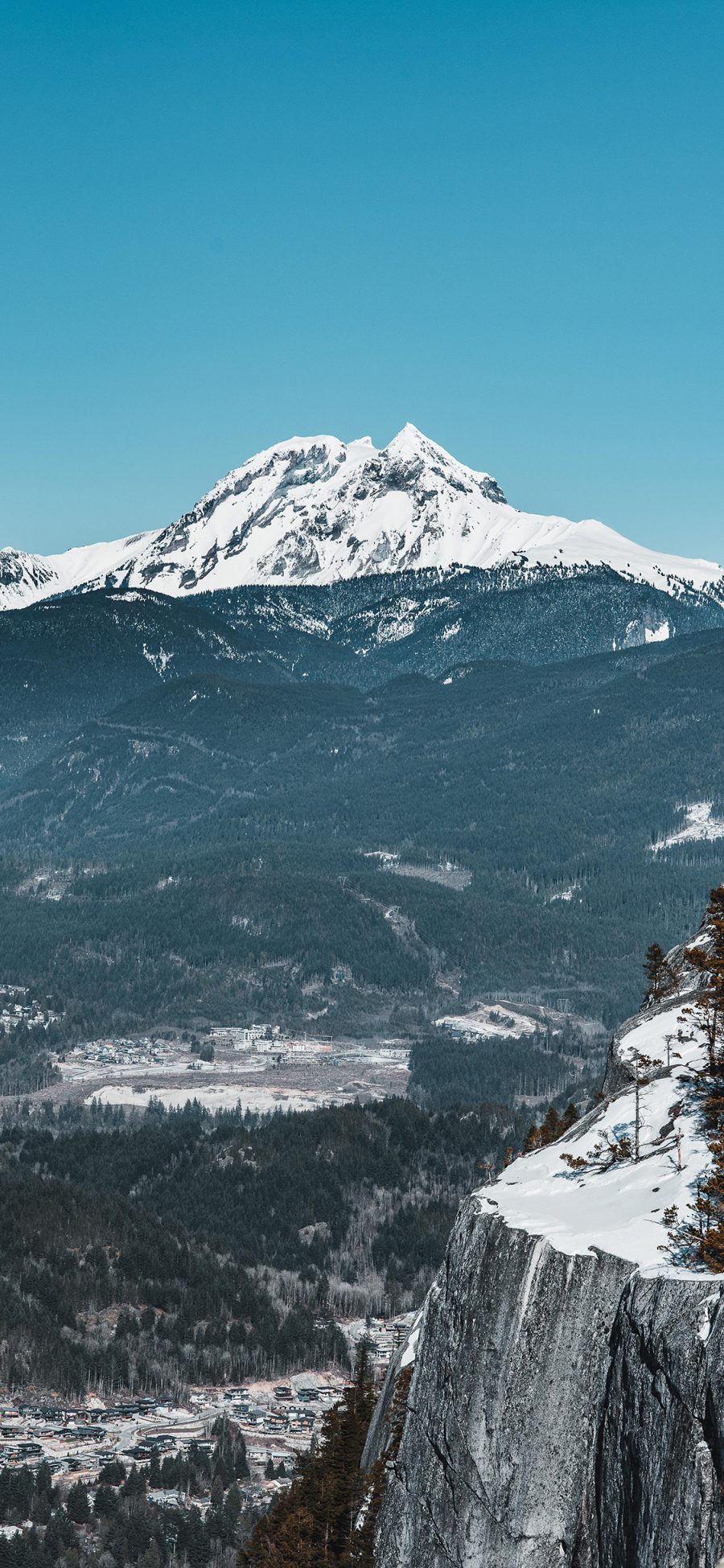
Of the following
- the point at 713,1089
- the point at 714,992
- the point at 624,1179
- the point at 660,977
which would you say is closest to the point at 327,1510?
the point at 624,1179

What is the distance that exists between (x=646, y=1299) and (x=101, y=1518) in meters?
113

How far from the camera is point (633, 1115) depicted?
7862 centimetres

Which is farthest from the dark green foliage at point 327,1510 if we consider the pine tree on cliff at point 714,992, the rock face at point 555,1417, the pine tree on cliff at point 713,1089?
the pine tree on cliff at point 714,992

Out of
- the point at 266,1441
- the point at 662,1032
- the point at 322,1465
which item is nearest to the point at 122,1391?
the point at 266,1441

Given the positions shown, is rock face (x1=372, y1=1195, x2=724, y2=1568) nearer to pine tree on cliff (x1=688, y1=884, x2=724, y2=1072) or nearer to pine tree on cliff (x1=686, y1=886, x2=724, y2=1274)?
pine tree on cliff (x1=686, y1=886, x2=724, y2=1274)

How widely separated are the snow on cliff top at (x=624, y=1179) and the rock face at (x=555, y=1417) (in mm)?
1275

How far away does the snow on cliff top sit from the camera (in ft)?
212

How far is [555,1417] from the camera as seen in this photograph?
Answer: 6209cm

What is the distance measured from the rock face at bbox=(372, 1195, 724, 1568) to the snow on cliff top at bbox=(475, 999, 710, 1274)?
50.2 inches

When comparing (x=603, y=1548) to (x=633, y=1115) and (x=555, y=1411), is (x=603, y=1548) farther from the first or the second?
(x=633, y=1115)

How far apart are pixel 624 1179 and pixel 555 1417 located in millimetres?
12109

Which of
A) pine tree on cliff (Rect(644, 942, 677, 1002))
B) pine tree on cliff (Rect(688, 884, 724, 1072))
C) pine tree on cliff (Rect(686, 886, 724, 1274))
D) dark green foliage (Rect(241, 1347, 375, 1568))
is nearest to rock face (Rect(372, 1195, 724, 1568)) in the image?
pine tree on cliff (Rect(686, 886, 724, 1274))

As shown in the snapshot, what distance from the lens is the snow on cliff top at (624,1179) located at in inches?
2539

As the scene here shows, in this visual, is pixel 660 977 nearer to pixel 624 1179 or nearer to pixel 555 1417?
pixel 624 1179
